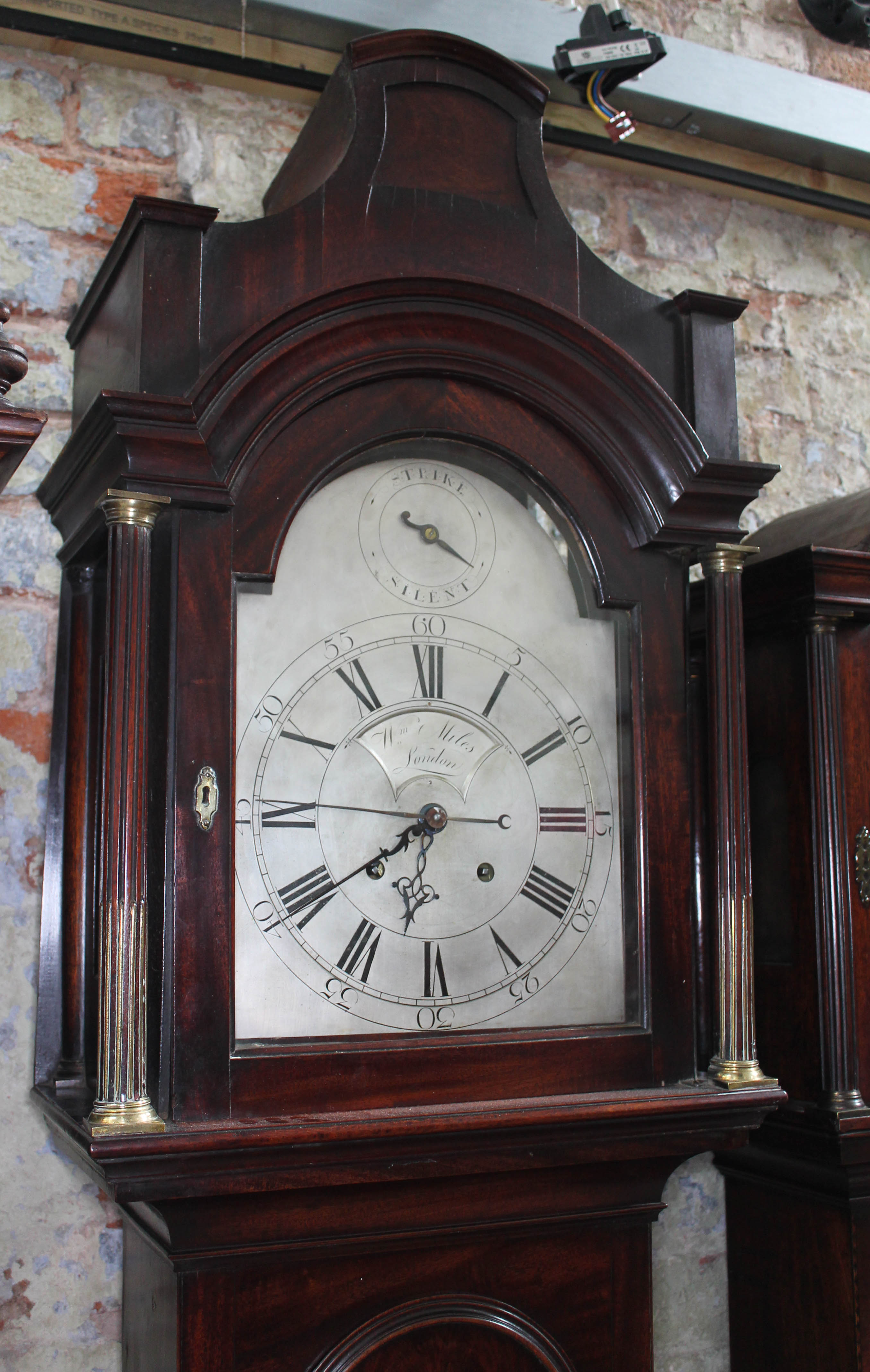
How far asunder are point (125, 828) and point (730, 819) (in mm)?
749

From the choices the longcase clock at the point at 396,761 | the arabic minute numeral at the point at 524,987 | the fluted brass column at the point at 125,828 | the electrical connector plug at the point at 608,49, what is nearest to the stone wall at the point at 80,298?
the longcase clock at the point at 396,761

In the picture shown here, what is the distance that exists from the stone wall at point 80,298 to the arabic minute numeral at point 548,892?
678 millimetres

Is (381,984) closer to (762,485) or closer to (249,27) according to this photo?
(762,485)

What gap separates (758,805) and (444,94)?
3.57 feet

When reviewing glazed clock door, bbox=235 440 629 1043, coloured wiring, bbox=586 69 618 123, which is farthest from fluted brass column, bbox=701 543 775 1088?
coloured wiring, bbox=586 69 618 123

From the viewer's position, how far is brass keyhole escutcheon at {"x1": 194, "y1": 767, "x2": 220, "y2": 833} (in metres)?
1.37

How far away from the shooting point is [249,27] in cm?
191

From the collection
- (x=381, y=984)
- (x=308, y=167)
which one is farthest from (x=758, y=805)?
(x=308, y=167)

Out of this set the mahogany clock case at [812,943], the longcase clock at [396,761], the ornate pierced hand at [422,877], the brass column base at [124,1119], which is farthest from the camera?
the mahogany clock case at [812,943]

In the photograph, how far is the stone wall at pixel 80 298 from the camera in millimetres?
1684

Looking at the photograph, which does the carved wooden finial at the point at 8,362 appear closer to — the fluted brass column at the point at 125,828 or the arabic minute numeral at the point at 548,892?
the fluted brass column at the point at 125,828

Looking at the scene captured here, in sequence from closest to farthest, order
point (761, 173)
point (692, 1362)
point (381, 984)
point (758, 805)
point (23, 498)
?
point (381, 984)
point (23, 498)
point (758, 805)
point (692, 1362)
point (761, 173)

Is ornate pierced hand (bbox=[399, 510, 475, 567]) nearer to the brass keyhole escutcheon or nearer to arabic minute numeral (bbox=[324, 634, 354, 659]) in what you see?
arabic minute numeral (bbox=[324, 634, 354, 659])

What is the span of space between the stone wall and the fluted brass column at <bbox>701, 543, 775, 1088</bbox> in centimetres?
60
